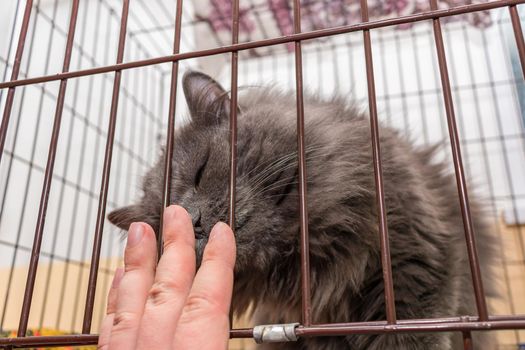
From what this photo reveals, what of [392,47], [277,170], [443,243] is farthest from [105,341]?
[392,47]

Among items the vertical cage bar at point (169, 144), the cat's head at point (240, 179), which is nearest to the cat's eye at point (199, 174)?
the cat's head at point (240, 179)

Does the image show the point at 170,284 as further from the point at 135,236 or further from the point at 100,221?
the point at 100,221

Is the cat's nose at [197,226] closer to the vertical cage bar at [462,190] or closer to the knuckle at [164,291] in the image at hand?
the knuckle at [164,291]

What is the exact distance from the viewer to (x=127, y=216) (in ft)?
4.35

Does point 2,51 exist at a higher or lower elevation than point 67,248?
higher

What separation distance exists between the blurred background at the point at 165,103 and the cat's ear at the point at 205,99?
752mm

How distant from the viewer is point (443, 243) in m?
1.21

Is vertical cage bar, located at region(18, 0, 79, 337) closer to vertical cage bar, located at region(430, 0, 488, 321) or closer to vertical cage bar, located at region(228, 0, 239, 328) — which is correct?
vertical cage bar, located at region(228, 0, 239, 328)

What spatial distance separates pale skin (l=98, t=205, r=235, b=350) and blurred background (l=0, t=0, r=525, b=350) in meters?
1.38

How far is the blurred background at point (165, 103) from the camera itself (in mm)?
2184

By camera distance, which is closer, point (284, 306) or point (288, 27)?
point (284, 306)

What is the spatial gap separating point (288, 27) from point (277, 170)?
181cm

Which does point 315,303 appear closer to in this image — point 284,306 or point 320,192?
point 284,306

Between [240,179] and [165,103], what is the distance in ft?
7.60
